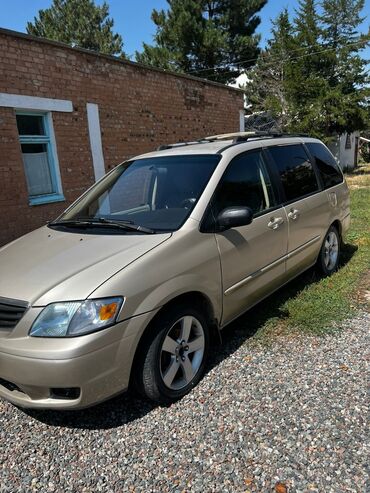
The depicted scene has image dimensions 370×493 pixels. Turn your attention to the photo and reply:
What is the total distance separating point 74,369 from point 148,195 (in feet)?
5.73

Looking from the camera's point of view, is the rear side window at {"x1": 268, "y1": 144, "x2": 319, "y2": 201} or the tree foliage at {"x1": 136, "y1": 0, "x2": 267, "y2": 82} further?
the tree foliage at {"x1": 136, "y1": 0, "x2": 267, "y2": 82}

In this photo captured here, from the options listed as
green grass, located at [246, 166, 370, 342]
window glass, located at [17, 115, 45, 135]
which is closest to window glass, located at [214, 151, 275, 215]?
green grass, located at [246, 166, 370, 342]

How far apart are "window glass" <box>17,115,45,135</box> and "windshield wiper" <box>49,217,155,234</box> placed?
4909 mm

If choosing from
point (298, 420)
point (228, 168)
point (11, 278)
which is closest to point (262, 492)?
point (298, 420)

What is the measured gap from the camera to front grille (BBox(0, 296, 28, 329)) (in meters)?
2.49

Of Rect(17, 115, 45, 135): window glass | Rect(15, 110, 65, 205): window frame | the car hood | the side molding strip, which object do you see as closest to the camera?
the car hood

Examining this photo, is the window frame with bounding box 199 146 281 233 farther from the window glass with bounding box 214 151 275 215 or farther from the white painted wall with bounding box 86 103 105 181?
the white painted wall with bounding box 86 103 105 181

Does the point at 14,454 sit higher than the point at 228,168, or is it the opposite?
the point at 228,168

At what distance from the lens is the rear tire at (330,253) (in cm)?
502

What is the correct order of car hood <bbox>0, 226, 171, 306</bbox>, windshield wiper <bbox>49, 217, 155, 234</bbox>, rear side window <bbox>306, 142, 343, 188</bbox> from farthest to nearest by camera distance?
rear side window <bbox>306, 142, 343, 188</bbox> < windshield wiper <bbox>49, 217, 155, 234</bbox> < car hood <bbox>0, 226, 171, 306</bbox>

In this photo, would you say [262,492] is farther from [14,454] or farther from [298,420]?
[14,454]

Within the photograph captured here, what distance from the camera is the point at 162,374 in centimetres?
281

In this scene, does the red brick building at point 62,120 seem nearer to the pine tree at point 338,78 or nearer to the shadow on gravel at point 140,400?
the shadow on gravel at point 140,400

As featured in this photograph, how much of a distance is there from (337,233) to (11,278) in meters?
4.16
